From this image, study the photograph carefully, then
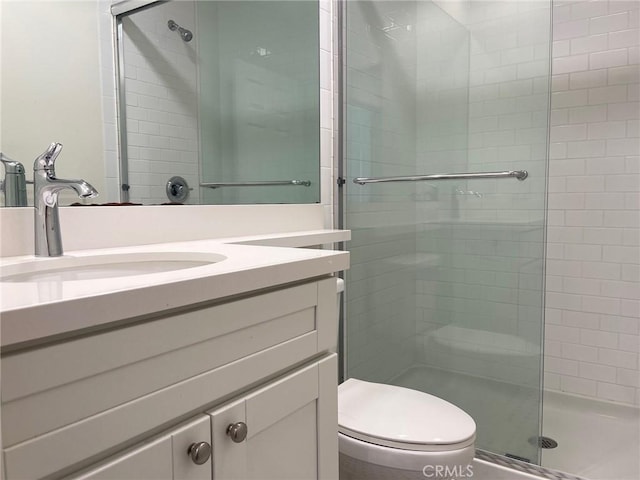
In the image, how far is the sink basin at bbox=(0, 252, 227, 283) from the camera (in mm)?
900

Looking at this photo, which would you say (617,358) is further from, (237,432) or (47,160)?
(47,160)

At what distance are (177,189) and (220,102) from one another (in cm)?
41

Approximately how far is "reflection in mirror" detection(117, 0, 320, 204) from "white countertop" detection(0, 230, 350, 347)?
0.48 metres

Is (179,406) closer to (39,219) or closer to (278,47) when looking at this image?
(39,219)

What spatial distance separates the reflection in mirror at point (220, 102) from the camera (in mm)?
1337

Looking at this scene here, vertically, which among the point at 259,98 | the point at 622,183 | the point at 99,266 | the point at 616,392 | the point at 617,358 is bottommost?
the point at 616,392

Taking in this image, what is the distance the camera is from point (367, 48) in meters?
2.13

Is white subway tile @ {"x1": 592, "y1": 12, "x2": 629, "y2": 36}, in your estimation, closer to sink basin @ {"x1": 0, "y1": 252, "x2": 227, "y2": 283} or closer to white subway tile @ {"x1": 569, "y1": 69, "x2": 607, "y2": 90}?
white subway tile @ {"x1": 569, "y1": 69, "x2": 607, "y2": 90}

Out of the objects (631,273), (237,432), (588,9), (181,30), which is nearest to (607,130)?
(588,9)

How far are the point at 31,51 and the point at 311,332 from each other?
2.94 ft

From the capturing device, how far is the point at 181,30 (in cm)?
152

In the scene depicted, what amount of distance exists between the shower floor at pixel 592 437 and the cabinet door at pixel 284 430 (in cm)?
132

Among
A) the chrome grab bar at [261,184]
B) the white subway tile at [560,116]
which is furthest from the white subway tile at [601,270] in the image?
the chrome grab bar at [261,184]

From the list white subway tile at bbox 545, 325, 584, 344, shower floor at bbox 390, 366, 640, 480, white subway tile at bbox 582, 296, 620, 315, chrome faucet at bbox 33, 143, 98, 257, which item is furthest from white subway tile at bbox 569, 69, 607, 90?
chrome faucet at bbox 33, 143, 98, 257
